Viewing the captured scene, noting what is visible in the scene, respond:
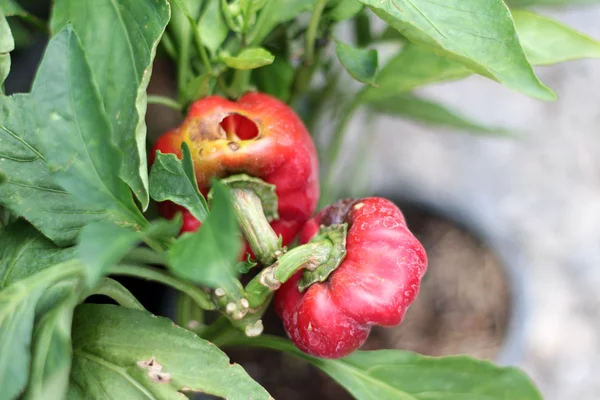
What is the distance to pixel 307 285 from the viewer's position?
38cm

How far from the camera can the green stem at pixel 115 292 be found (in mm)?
353

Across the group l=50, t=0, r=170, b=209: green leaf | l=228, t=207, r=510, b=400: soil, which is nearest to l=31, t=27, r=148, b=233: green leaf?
l=50, t=0, r=170, b=209: green leaf

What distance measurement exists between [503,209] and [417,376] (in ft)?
1.79

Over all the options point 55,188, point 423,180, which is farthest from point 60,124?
point 423,180

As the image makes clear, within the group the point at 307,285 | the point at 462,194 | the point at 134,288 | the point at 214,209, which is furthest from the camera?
the point at 462,194

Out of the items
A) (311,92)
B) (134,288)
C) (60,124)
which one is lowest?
(134,288)

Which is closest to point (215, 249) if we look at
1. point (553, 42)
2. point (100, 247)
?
point (100, 247)

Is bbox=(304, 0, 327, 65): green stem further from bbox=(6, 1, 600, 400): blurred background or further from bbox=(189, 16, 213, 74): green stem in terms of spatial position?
bbox=(6, 1, 600, 400): blurred background

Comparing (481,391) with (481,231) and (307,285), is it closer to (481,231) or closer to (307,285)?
(307,285)

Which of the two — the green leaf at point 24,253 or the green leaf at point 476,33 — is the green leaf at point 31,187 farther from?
the green leaf at point 476,33

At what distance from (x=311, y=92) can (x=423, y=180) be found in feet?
1.18

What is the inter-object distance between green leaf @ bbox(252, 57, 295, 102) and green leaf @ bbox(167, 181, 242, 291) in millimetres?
256

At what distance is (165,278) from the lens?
1.21ft

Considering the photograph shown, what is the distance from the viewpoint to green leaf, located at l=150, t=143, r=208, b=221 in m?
0.33
